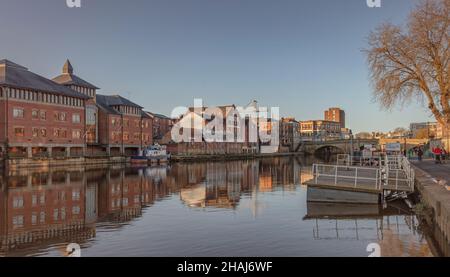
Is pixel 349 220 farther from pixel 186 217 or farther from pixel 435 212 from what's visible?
pixel 186 217

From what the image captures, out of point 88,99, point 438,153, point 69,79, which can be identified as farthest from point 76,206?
point 69,79

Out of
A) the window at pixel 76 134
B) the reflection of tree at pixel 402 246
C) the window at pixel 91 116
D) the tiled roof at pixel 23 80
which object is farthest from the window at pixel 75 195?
the window at pixel 91 116

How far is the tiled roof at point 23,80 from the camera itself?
76.6 m

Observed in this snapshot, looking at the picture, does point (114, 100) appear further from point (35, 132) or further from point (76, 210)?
point (76, 210)

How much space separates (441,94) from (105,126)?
82747 mm

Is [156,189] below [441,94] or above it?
below

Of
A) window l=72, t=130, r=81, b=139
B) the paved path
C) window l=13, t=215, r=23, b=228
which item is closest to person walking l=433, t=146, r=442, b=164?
the paved path

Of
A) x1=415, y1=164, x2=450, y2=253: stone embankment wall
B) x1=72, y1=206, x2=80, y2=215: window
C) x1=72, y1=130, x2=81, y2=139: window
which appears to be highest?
x1=72, y1=130, x2=81, y2=139: window

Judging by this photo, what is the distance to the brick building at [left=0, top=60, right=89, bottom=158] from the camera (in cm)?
7544

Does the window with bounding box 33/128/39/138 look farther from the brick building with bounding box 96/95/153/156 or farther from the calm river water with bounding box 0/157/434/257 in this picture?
the calm river water with bounding box 0/157/434/257

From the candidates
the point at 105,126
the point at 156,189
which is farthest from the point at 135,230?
the point at 105,126
